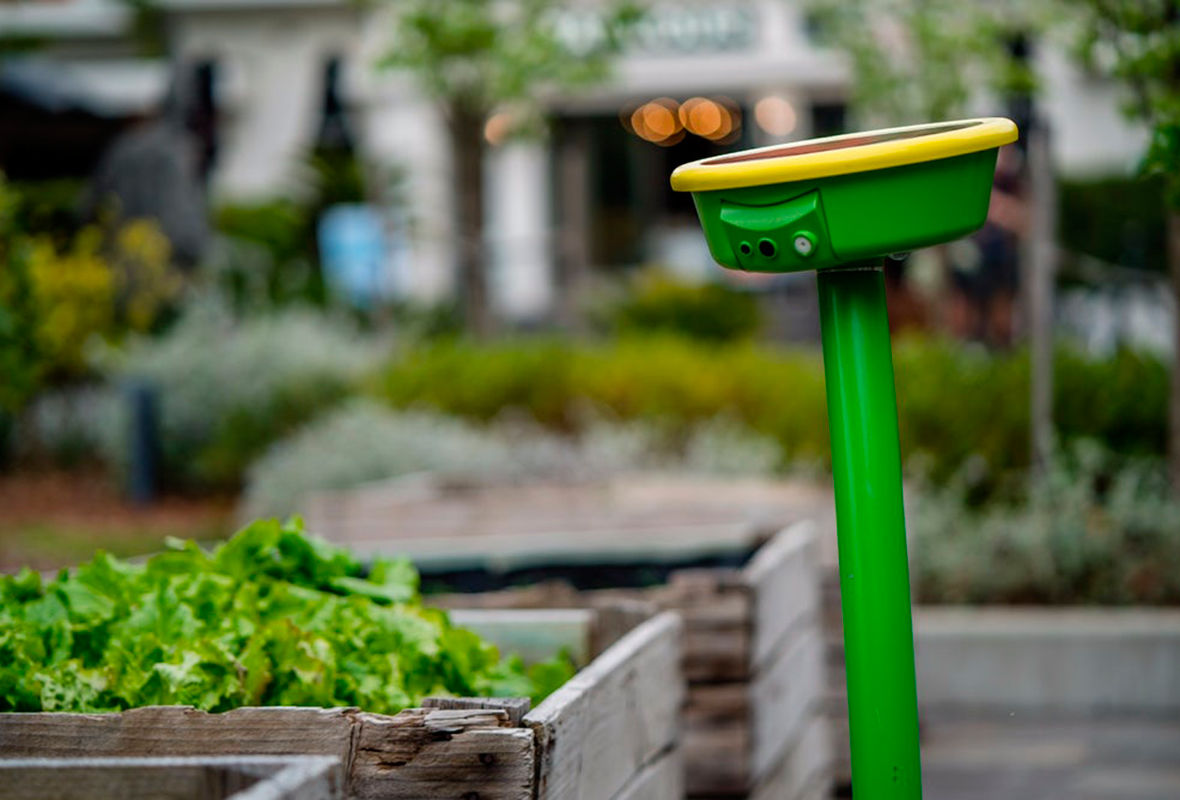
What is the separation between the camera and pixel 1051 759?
5121 millimetres

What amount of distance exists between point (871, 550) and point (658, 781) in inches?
28.0

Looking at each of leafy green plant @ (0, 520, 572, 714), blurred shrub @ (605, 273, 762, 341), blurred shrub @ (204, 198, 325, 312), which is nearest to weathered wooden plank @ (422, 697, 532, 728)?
leafy green plant @ (0, 520, 572, 714)

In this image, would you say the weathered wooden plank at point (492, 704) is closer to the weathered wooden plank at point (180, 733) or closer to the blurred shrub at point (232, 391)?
the weathered wooden plank at point (180, 733)

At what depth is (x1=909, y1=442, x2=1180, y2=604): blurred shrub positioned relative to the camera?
5.94 meters

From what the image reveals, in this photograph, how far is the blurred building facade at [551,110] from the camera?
884 inches

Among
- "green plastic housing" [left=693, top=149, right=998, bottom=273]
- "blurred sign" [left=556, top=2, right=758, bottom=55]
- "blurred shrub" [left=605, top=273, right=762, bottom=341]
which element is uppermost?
"blurred sign" [left=556, top=2, right=758, bottom=55]

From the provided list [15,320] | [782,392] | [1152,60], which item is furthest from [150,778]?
[782,392]

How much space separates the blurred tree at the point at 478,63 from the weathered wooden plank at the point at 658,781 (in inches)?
392

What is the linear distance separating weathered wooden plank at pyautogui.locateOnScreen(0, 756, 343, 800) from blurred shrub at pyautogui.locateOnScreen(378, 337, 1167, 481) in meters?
5.63

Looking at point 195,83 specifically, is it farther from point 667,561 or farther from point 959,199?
point 959,199

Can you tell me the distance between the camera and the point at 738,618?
3299 millimetres

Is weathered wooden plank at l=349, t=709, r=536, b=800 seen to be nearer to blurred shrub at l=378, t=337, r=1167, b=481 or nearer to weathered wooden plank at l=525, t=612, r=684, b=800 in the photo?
weathered wooden plank at l=525, t=612, r=684, b=800

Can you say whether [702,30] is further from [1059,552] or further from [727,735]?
[727,735]

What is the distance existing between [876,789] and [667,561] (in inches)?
84.5
